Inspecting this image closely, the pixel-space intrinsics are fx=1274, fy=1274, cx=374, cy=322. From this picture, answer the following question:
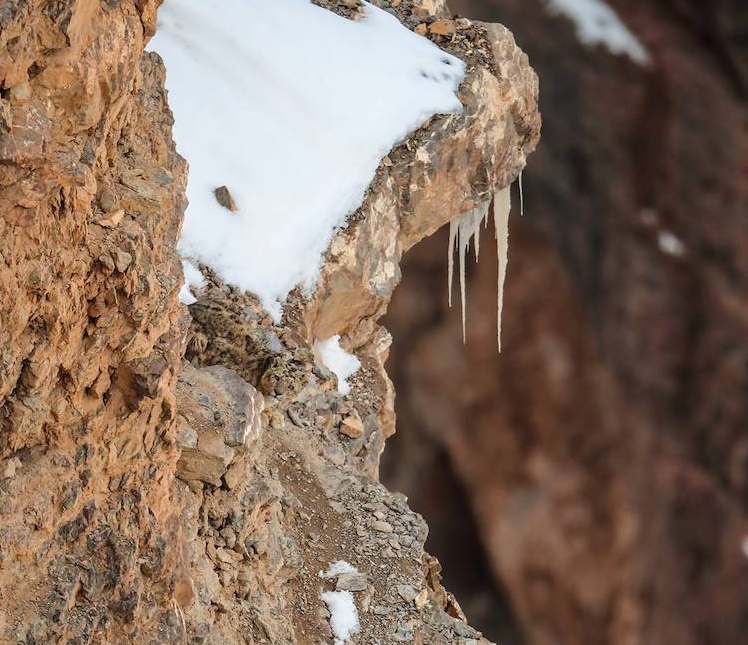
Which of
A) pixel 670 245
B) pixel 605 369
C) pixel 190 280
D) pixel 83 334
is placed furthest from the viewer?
pixel 670 245

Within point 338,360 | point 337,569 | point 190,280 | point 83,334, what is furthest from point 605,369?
point 83,334

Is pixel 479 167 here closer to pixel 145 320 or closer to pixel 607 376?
pixel 145 320

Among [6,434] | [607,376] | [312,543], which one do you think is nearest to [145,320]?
[6,434]

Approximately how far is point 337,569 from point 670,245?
15.9m

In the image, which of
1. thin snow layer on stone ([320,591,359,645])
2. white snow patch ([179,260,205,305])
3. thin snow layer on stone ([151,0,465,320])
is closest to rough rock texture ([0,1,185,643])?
thin snow layer on stone ([320,591,359,645])

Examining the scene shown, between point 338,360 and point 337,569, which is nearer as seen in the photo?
point 337,569

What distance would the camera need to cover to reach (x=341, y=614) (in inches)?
273

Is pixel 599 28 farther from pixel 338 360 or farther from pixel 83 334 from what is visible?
pixel 83 334

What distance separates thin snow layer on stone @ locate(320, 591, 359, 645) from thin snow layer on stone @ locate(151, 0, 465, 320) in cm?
210

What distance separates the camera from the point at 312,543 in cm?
733

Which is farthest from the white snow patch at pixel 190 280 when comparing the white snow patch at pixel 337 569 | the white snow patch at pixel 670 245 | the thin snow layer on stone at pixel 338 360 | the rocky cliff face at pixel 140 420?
the white snow patch at pixel 670 245

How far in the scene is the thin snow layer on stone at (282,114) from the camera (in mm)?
8688

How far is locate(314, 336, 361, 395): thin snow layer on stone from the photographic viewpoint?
9.03 m

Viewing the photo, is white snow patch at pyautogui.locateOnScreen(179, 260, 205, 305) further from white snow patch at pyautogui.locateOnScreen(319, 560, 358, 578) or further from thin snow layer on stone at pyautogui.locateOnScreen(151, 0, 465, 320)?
white snow patch at pyautogui.locateOnScreen(319, 560, 358, 578)
